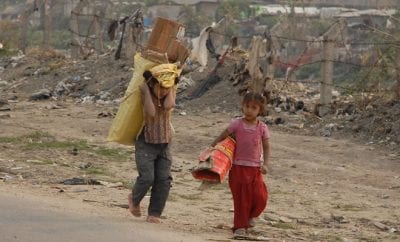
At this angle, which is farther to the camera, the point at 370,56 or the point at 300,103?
the point at 370,56

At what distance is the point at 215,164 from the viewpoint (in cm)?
693

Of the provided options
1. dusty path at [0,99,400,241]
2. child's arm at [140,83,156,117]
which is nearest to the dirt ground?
dusty path at [0,99,400,241]

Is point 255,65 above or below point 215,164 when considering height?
below

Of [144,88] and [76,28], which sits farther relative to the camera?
[76,28]

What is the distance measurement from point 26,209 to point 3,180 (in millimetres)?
2187

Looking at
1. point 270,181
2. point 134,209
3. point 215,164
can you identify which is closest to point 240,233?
point 215,164

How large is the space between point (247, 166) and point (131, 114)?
1022mm

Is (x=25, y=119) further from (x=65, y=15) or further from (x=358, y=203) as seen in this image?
(x=65, y=15)

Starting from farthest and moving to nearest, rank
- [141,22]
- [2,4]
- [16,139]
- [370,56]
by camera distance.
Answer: [2,4]
[141,22]
[370,56]
[16,139]

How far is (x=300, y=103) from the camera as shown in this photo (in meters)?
16.1

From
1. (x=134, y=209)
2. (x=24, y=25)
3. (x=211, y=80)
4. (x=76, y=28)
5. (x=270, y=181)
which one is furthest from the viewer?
(x=24, y=25)

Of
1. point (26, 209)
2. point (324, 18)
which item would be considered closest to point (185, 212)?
point (26, 209)

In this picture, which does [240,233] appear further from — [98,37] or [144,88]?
[98,37]

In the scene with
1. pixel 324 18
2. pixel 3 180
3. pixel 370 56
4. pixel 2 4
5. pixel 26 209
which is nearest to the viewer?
pixel 26 209
